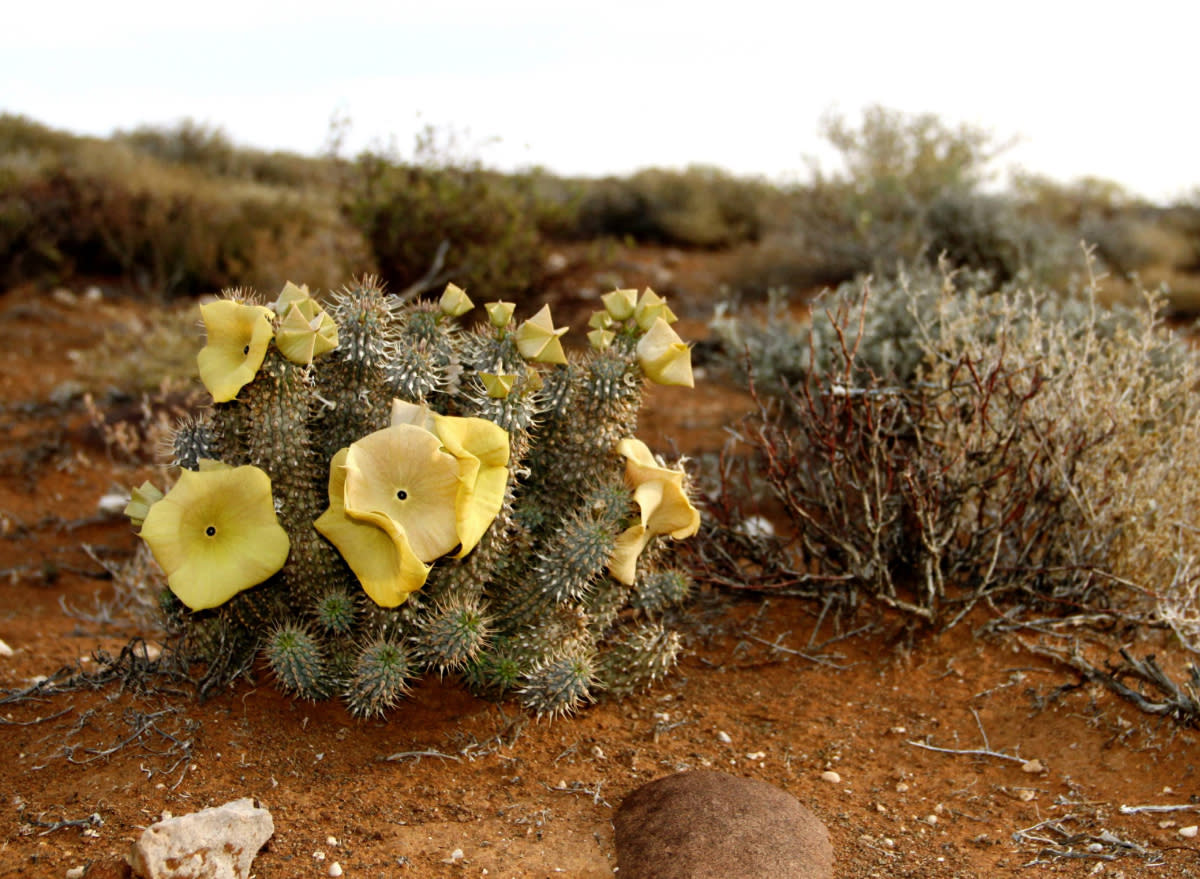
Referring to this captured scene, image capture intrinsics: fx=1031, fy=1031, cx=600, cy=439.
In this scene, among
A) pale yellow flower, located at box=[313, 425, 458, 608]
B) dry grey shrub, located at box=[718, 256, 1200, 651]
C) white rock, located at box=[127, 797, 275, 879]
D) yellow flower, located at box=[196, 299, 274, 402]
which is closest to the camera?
white rock, located at box=[127, 797, 275, 879]

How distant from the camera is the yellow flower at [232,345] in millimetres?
2443

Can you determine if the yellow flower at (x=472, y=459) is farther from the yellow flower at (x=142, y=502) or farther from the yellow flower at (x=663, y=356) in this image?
the yellow flower at (x=142, y=502)

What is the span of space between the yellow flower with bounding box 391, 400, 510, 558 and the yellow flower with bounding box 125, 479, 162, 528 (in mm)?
770

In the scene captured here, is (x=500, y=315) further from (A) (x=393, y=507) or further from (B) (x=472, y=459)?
(A) (x=393, y=507)

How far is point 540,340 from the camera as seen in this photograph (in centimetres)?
270

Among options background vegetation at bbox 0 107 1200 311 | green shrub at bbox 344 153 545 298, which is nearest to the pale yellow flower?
background vegetation at bbox 0 107 1200 311

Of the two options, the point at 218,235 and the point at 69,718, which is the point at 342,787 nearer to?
the point at 69,718

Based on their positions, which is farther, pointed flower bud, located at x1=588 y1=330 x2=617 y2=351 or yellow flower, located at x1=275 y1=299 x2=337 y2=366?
pointed flower bud, located at x1=588 y1=330 x2=617 y2=351

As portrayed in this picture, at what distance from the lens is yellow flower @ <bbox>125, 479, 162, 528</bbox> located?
2.71 meters

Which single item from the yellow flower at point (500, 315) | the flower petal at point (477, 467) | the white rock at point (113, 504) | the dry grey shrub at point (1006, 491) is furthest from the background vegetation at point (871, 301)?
the white rock at point (113, 504)

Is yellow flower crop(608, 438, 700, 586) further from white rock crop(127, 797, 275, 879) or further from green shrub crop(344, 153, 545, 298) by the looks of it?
green shrub crop(344, 153, 545, 298)

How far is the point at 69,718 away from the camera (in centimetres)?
272

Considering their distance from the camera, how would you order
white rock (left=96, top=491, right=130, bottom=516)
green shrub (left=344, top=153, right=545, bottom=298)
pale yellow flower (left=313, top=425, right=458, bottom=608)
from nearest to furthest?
pale yellow flower (left=313, top=425, right=458, bottom=608), white rock (left=96, top=491, right=130, bottom=516), green shrub (left=344, top=153, right=545, bottom=298)

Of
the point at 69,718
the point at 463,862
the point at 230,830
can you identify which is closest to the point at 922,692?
the point at 463,862
